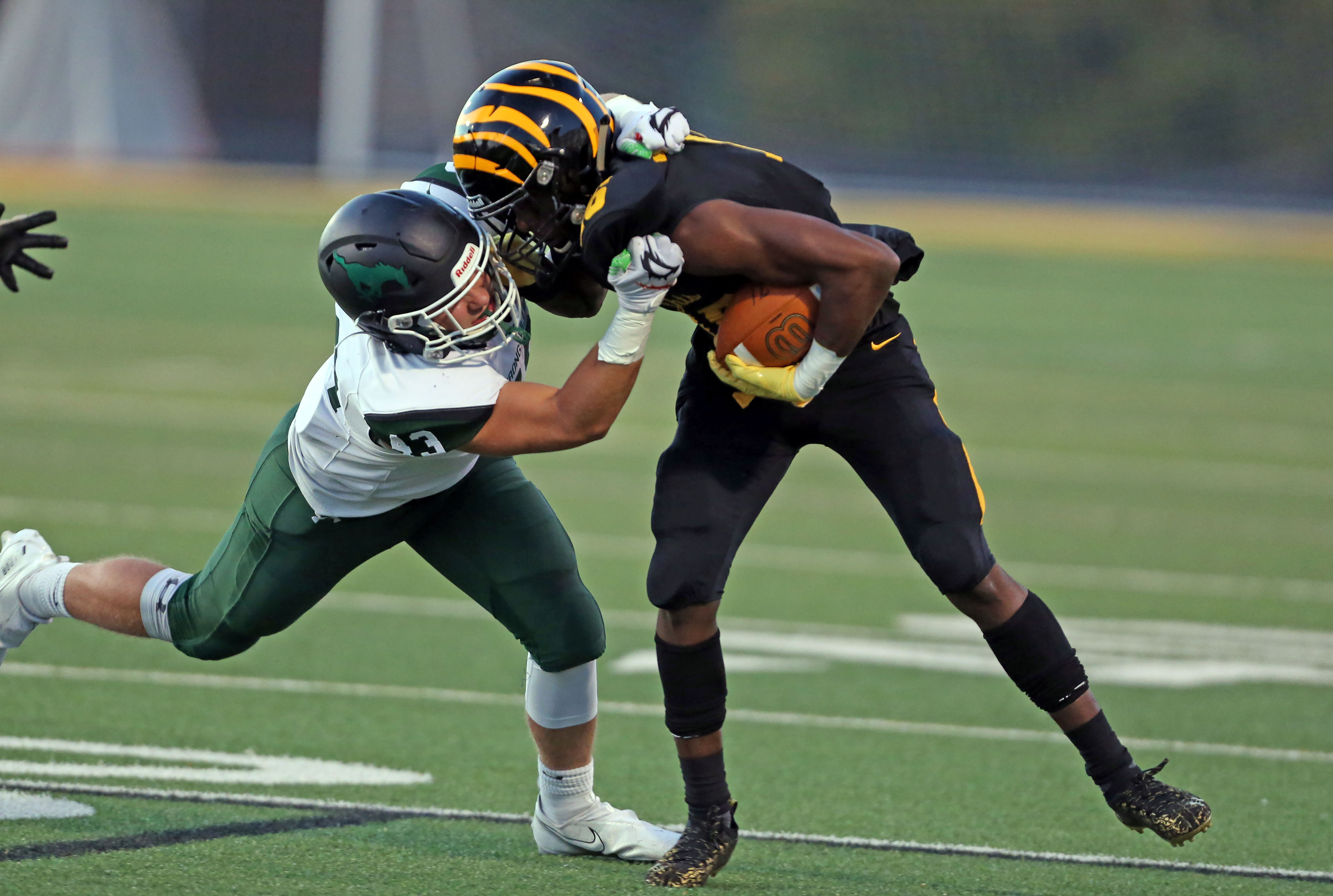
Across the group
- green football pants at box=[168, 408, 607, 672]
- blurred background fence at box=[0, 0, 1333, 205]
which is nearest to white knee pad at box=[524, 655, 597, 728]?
green football pants at box=[168, 408, 607, 672]

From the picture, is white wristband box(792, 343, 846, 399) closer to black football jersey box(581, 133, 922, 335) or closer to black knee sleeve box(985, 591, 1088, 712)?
black football jersey box(581, 133, 922, 335)

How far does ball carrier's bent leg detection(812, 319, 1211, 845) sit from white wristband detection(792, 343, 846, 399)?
0.79ft

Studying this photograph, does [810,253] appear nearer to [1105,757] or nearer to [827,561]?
[1105,757]

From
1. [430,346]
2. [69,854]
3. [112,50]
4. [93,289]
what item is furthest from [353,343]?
[112,50]

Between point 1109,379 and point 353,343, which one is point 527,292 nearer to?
point 353,343

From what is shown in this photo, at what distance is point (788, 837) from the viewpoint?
4613 millimetres

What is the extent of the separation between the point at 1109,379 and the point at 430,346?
1268 centimetres

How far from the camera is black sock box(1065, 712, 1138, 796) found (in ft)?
13.3

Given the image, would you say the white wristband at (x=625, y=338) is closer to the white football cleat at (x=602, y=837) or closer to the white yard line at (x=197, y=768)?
the white football cleat at (x=602, y=837)

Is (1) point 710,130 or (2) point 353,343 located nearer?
(2) point 353,343

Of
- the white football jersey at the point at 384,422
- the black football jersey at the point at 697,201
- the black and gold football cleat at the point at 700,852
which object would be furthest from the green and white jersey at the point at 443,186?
the black and gold football cleat at the point at 700,852

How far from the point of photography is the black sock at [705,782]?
4.17 meters

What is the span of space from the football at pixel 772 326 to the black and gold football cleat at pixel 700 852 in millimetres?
1068

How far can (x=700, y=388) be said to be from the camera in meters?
4.33
